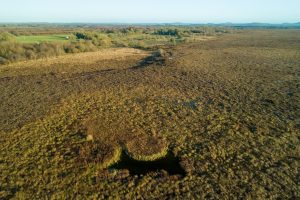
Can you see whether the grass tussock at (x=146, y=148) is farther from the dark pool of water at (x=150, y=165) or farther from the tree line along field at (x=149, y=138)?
the dark pool of water at (x=150, y=165)

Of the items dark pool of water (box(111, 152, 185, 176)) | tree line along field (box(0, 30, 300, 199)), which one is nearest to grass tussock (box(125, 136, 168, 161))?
tree line along field (box(0, 30, 300, 199))

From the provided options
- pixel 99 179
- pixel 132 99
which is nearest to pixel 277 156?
pixel 99 179

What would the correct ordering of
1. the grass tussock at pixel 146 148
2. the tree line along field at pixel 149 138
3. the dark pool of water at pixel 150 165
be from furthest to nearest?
1. the grass tussock at pixel 146 148
2. the dark pool of water at pixel 150 165
3. the tree line along field at pixel 149 138

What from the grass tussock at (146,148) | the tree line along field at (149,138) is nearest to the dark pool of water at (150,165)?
the tree line along field at (149,138)

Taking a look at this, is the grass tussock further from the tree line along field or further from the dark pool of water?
the dark pool of water

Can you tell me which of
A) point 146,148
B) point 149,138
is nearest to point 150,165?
point 146,148

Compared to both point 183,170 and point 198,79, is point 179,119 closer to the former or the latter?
point 183,170
